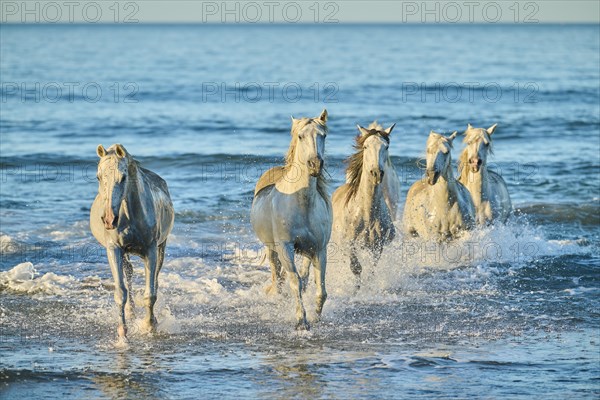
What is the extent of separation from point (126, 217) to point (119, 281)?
0.55 metres

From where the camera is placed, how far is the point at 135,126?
27359mm

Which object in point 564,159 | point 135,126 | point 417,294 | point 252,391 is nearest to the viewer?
point 252,391

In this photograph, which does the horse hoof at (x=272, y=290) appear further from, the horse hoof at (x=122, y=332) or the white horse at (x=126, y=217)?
the horse hoof at (x=122, y=332)

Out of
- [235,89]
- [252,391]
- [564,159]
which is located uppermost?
[235,89]

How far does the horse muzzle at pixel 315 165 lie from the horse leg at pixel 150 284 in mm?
1508

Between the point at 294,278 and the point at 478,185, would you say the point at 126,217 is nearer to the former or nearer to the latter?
the point at 294,278

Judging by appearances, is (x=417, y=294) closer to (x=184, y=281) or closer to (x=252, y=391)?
(x=184, y=281)

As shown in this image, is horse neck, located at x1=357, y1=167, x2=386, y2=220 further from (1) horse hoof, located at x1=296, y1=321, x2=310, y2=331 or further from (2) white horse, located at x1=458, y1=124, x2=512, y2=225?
(2) white horse, located at x1=458, y1=124, x2=512, y2=225

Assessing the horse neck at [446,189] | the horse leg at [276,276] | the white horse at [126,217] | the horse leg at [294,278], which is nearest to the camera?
the white horse at [126,217]

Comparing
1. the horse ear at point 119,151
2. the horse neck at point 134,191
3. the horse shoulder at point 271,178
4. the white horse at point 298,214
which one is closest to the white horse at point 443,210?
the horse shoulder at point 271,178

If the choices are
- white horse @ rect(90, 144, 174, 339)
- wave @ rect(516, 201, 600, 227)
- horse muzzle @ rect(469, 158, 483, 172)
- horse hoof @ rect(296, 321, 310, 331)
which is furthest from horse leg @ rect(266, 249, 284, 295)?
wave @ rect(516, 201, 600, 227)

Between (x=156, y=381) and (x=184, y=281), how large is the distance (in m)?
3.42

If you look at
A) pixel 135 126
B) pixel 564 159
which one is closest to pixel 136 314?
pixel 564 159

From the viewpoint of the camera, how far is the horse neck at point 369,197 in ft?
30.6
